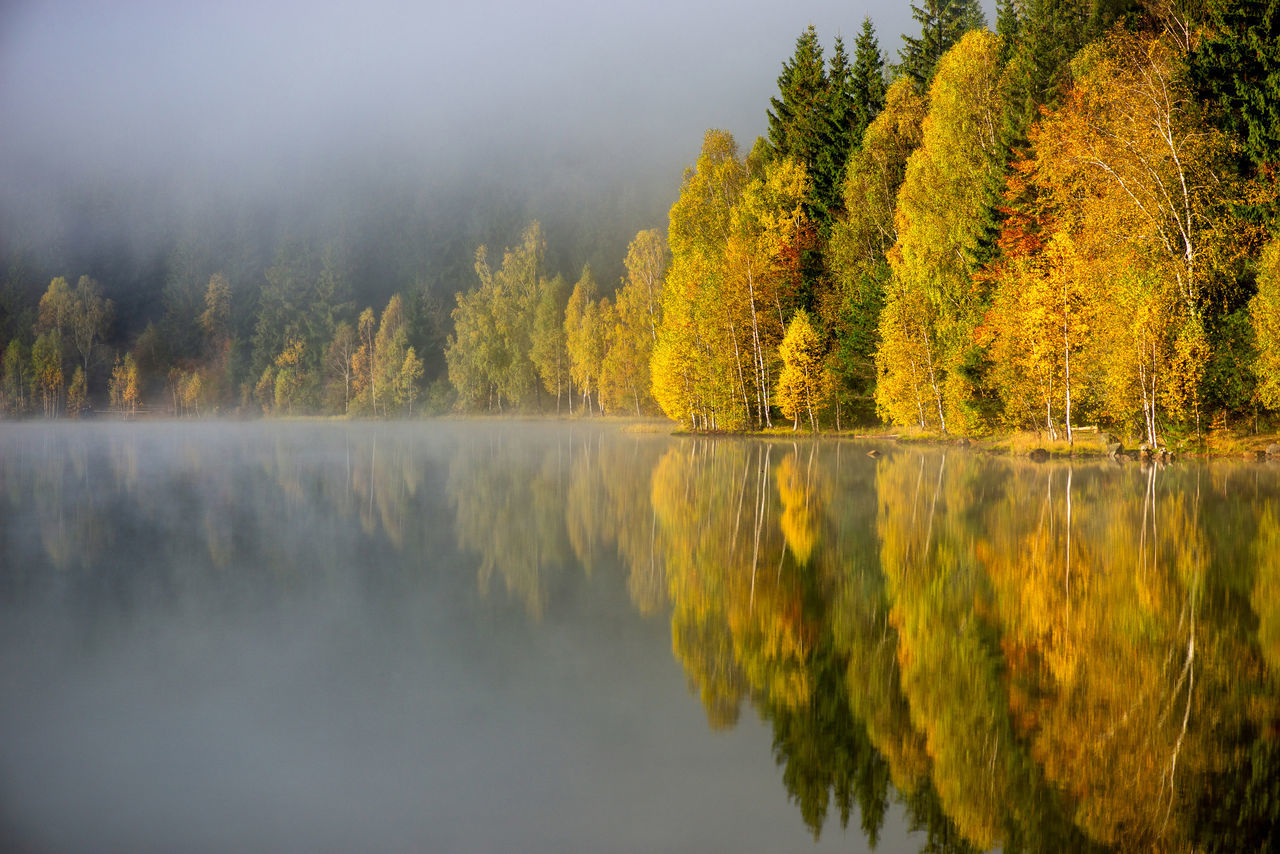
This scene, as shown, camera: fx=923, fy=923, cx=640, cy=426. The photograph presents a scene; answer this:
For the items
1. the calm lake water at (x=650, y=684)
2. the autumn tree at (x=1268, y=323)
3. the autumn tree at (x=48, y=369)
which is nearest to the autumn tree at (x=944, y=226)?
the autumn tree at (x=1268, y=323)

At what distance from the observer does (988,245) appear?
36688 millimetres

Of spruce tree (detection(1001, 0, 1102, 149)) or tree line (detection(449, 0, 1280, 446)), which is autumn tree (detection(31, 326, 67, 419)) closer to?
tree line (detection(449, 0, 1280, 446))

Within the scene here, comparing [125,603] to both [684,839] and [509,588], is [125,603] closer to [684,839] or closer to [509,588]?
[509,588]

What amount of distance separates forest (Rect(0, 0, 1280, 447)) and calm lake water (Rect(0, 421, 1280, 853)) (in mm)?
14968

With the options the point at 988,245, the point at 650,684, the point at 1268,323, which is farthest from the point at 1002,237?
the point at 650,684

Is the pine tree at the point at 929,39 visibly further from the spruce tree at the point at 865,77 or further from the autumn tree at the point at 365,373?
the autumn tree at the point at 365,373

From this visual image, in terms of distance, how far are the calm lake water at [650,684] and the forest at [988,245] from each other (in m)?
15.0

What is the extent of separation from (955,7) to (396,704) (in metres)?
67.8

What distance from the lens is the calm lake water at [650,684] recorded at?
5.32 m

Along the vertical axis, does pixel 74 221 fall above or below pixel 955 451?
above

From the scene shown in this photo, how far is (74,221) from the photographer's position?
163m

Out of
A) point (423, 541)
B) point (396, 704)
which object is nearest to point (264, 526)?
point (423, 541)

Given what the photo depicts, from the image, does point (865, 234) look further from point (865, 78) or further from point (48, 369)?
point (48, 369)

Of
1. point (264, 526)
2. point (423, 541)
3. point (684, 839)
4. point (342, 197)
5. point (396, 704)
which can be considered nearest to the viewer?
point (684, 839)
